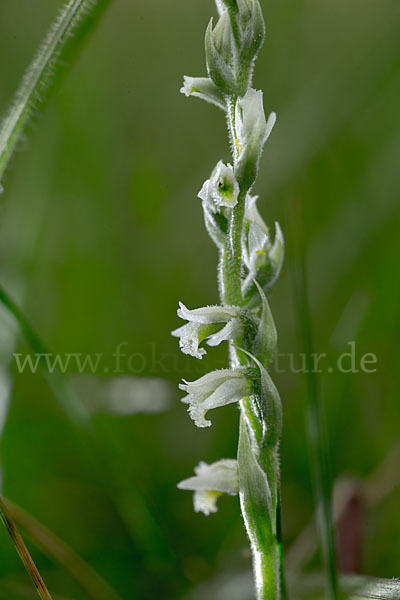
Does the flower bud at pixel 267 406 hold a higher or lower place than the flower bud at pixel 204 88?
lower

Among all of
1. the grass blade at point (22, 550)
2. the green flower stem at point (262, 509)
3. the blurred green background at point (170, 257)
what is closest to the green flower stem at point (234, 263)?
the green flower stem at point (262, 509)

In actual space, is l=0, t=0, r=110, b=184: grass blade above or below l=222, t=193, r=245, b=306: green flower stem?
above

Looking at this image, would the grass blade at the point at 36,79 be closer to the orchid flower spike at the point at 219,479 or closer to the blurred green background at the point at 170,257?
the orchid flower spike at the point at 219,479

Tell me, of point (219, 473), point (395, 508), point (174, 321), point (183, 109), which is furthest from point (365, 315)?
point (183, 109)

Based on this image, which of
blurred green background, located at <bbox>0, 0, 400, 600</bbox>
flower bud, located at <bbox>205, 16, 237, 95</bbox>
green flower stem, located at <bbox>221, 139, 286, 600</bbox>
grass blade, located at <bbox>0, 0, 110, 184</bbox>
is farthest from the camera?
blurred green background, located at <bbox>0, 0, 400, 600</bbox>

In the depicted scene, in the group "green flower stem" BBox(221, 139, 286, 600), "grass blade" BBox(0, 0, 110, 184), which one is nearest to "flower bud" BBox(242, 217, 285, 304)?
"green flower stem" BBox(221, 139, 286, 600)

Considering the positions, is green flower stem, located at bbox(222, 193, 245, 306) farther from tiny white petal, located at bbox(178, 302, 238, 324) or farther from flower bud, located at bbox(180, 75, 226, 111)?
flower bud, located at bbox(180, 75, 226, 111)
